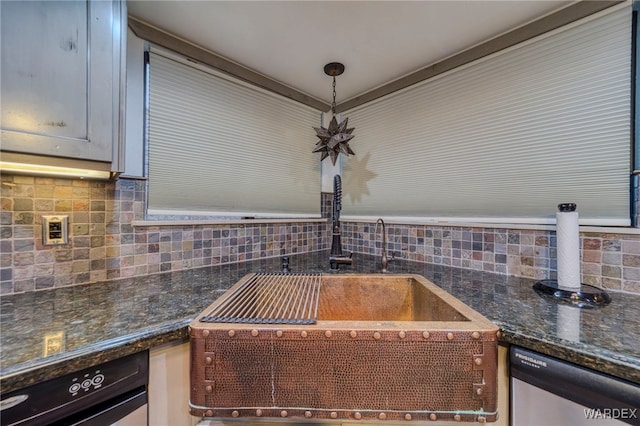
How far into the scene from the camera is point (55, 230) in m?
1.00

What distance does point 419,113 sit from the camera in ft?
5.27

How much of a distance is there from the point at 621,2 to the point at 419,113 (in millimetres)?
854

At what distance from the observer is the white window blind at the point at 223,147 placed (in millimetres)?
1312

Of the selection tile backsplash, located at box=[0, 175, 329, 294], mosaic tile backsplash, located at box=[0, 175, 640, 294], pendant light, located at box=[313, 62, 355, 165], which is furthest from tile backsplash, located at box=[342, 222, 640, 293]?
tile backsplash, located at box=[0, 175, 329, 294]

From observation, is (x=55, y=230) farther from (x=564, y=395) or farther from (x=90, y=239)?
(x=564, y=395)

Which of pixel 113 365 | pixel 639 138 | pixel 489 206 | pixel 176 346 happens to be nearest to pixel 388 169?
pixel 489 206

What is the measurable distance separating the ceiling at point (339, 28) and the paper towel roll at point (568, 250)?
3.03 feet

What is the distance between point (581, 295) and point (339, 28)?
1.53 metres

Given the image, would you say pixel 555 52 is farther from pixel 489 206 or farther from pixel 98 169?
pixel 98 169

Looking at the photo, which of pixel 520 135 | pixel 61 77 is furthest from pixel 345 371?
pixel 520 135

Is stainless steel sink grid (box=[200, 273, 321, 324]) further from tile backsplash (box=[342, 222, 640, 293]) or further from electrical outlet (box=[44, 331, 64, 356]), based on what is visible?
tile backsplash (box=[342, 222, 640, 293])

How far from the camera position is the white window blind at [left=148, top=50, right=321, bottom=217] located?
51.7 inches

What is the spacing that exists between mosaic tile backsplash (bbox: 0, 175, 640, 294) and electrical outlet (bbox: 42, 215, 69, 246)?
0.06ft

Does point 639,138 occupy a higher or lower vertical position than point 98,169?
higher
